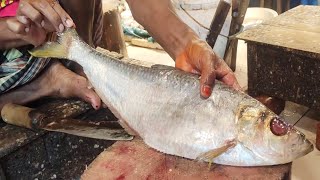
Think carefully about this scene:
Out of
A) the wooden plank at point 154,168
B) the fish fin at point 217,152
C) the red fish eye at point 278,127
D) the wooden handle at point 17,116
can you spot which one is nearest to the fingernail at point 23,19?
the wooden handle at point 17,116

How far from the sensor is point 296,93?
7.89 ft

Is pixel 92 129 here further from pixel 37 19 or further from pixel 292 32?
pixel 292 32

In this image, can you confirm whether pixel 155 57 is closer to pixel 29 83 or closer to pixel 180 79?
pixel 29 83

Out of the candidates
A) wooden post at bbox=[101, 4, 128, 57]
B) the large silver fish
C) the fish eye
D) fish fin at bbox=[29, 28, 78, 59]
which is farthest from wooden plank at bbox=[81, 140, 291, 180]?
wooden post at bbox=[101, 4, 128, 57]

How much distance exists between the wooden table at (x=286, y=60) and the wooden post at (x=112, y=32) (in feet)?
4.68

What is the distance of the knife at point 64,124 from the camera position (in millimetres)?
1404

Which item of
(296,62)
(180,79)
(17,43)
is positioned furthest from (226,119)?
(296,62)

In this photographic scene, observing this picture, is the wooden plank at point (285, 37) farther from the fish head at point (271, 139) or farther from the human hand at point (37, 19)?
the human hand at point (37, 19)

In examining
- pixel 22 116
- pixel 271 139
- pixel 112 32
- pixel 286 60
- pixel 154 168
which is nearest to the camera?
pixel 271 139

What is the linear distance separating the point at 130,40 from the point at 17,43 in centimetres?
276

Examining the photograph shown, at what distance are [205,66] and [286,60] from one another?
3.97 feet

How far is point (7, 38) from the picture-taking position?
1777 millimetres

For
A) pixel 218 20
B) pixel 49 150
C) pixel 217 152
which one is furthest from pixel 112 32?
pixel 217 152

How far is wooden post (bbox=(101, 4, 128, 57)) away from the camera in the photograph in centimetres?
354
